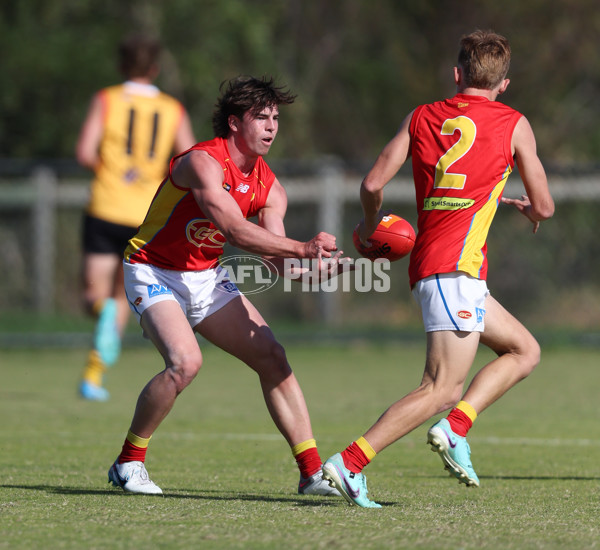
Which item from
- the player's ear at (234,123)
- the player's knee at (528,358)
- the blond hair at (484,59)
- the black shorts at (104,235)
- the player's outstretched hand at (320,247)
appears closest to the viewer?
the player's outstretched hand at (320,247)

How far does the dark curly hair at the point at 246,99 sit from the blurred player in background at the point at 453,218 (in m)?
0.70

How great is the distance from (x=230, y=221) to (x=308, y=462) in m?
1.25

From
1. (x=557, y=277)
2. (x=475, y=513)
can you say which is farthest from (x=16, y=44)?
(x=475, y=513)

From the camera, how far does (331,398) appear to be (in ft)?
33.0

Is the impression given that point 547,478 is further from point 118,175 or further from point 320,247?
point 118,175

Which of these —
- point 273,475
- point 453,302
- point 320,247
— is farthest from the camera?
point 273,475

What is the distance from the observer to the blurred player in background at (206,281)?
5285 millimetres

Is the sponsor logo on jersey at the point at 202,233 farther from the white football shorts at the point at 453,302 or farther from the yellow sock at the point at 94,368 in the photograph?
the yellow sock at the point at 94,368

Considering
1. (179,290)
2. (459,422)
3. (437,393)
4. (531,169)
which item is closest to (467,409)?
(459,422)

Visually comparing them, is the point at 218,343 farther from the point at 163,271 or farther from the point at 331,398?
the point at 331,398

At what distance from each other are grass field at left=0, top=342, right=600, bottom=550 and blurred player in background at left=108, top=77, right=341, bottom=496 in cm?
30

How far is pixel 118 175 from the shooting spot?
9.52 m

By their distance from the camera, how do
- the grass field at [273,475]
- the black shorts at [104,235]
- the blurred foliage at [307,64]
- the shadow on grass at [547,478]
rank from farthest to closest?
the blurred foliage at [307,64]
the black shorts at [104,235]
the shadow on grass at [547,478]
the grass field at [273,475]

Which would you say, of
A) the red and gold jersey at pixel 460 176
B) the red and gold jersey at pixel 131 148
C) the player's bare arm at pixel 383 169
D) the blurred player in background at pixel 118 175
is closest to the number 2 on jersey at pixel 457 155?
the red and gold jersey at pixel 460 176
